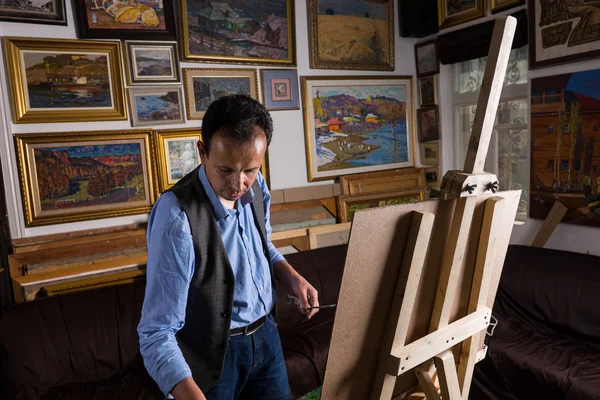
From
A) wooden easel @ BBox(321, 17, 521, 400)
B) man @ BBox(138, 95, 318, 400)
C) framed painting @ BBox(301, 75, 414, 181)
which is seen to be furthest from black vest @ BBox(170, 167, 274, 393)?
framed painting @ BBox(301, 75, 414, 181)

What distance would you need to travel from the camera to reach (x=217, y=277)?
3.73ft

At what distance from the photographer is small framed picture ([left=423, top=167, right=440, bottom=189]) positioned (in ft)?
12.5

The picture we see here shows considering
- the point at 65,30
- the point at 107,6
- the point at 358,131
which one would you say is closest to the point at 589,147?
the point at 358,131

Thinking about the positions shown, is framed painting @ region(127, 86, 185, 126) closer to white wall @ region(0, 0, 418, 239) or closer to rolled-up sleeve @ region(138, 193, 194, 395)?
white wall @ region(0, 0, 418, 239)

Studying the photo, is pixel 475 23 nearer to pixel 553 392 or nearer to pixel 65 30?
pixel 553 392

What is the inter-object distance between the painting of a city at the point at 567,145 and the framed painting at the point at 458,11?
0.68 meters

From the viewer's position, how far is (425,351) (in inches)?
48.9

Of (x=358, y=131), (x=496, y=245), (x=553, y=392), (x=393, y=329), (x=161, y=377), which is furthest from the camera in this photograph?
(x=358, y=131)

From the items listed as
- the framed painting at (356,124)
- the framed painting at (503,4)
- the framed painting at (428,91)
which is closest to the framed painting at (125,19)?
the framed painting at (356,124)

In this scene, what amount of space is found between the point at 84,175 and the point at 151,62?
81 cm

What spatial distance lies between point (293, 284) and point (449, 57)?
2.71 m

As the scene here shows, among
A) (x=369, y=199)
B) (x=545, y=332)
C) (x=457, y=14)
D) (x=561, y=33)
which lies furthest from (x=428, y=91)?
(x=545, y=332)

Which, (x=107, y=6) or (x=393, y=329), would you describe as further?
(x=107, y=6)

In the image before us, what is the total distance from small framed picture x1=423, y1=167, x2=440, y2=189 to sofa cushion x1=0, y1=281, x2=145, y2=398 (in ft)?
8.17
